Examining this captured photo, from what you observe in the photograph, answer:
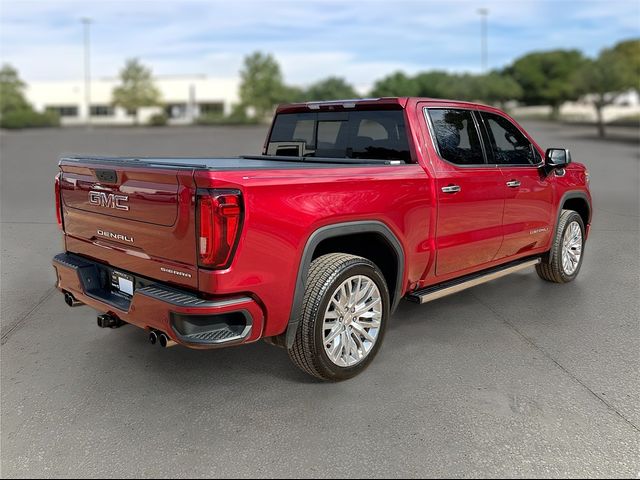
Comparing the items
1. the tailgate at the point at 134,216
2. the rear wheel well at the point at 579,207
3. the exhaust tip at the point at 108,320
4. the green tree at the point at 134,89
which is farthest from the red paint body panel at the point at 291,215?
the green tree at the point at 134,89

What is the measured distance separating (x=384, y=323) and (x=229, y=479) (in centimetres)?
171

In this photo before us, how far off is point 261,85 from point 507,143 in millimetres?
69920

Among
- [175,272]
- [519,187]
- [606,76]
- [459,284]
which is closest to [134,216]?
[175,272]


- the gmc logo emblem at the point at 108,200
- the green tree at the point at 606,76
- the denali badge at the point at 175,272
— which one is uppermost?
the green tree at the point at 606,76

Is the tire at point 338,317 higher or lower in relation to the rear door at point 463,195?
lower

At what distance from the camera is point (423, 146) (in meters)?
4.70

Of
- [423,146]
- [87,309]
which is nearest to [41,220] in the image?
[87,309]

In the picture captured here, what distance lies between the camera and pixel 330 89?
291ft

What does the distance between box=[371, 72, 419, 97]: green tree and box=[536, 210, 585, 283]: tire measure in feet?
315

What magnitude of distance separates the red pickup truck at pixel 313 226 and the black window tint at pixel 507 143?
17 mm

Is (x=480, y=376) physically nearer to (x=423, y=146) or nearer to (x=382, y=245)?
(x=382, y=245)

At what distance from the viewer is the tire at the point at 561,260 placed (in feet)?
21.2

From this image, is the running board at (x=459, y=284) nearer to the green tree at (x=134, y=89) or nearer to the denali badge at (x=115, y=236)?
the denali badge at (x=115, y=236)

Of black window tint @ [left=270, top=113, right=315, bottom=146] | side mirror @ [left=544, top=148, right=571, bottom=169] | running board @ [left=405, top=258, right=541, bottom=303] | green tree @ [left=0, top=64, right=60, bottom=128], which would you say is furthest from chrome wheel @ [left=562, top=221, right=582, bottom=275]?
green tree @ [left=0, top=64, right=60, bottom=128]
